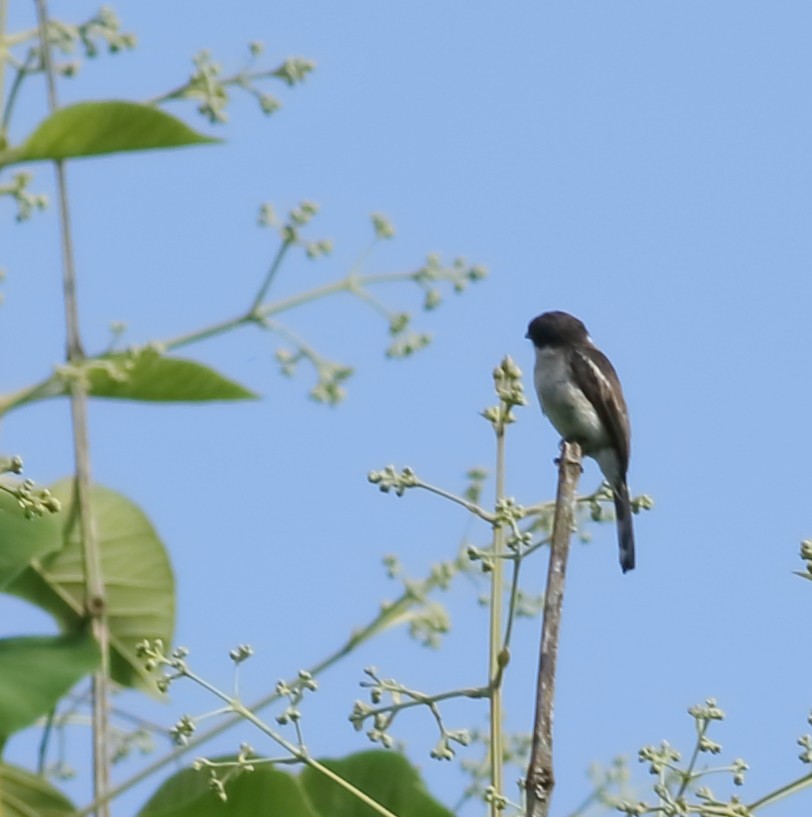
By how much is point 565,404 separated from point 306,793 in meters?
2.59

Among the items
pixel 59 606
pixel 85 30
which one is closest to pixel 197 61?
pixel 85 30

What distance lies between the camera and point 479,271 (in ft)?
16.2

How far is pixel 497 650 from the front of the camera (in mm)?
2783

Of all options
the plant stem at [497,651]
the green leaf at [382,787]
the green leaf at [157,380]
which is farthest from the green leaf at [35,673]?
the plant stem at [497,651]

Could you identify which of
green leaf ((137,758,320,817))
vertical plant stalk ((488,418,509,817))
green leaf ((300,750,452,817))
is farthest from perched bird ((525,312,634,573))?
vertical plant stalk ((488,418,509,817))

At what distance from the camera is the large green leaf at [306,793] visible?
11.2ft

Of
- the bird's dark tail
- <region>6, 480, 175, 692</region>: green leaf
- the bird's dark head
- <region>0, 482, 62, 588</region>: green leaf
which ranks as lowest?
<region>0, 482, 62, 588</region>: green leaf

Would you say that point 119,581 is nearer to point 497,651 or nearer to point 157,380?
point 157,380

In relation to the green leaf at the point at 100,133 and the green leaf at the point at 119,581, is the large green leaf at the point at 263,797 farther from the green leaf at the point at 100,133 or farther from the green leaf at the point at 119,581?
the green leaf at the point at 100,133

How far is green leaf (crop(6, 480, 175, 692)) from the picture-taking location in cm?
429

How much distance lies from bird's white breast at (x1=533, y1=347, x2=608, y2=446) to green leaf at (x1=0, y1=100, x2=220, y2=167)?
7.38ft

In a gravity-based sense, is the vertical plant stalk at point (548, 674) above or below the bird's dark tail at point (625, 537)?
below

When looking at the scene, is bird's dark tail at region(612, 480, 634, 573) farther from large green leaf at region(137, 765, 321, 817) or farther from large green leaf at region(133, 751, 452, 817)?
large green leaf at region(137, 765, 321, 817)

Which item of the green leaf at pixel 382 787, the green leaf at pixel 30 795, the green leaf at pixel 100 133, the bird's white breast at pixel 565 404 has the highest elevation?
the bird's white breast at pixel 565 404
